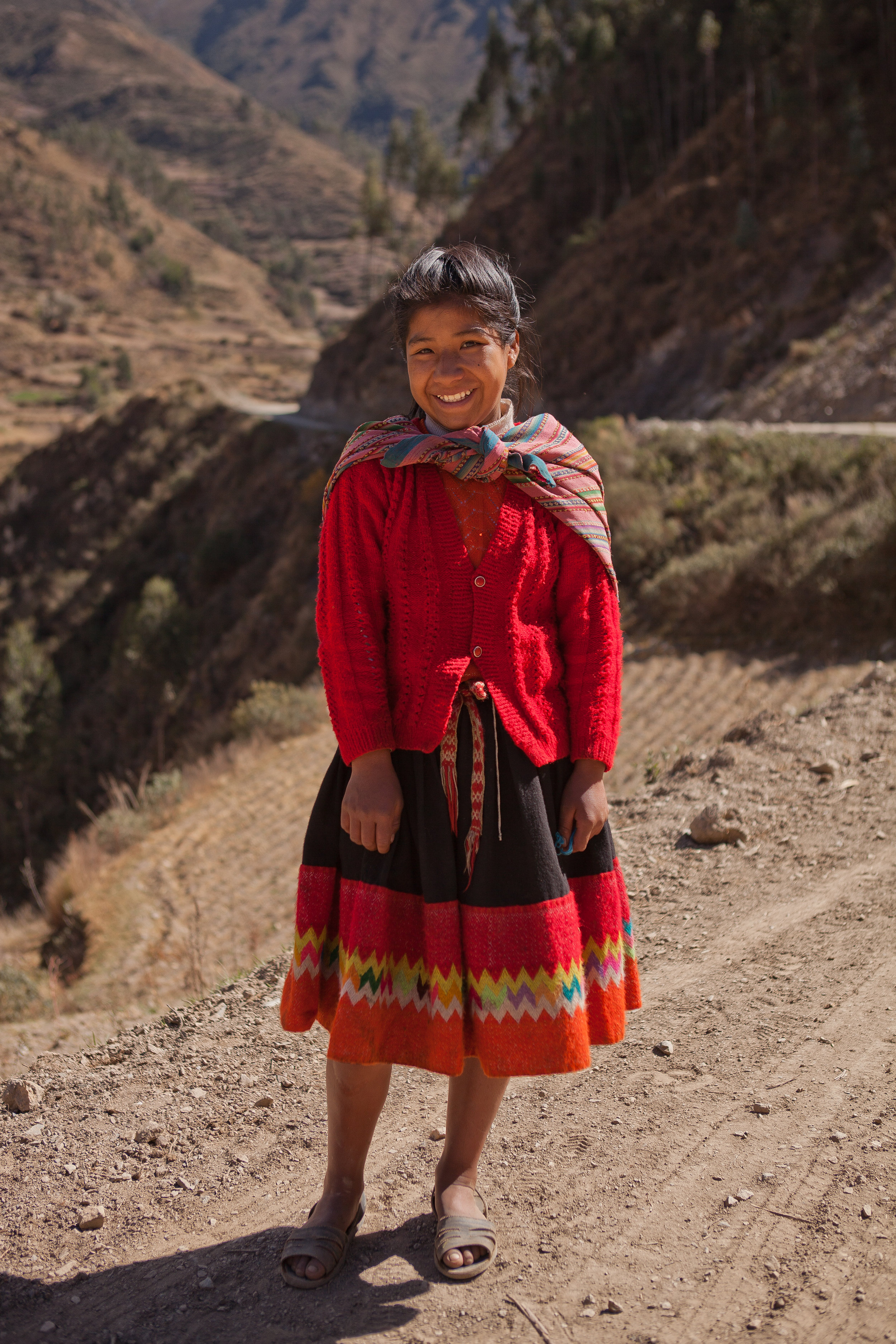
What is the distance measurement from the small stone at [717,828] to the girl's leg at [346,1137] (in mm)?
2531

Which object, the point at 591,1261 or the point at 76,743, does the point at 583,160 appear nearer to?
the point at 76,743

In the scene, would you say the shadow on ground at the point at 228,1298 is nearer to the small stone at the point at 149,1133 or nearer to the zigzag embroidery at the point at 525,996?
the small stone at the point at 149,1133

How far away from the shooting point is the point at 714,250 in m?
29.8

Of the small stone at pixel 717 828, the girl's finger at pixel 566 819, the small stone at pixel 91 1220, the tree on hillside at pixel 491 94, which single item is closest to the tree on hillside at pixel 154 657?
the small stone at pixel 717 828

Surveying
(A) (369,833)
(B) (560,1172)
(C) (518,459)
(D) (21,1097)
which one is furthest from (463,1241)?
(C) (518,459)

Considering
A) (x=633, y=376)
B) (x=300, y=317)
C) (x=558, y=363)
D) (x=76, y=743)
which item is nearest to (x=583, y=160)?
(x=558, y=363)

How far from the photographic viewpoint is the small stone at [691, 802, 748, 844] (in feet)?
13.8

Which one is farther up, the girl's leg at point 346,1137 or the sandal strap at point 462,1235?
the girl's leg at point 346,1137

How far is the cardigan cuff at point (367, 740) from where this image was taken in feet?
5.96

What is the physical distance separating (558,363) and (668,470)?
68.6ft

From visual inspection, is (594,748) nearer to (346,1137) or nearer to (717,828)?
(346,1137)

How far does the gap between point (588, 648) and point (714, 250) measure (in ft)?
104

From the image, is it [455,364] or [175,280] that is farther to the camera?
[175,280]

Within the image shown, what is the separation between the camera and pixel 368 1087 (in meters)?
1.95
